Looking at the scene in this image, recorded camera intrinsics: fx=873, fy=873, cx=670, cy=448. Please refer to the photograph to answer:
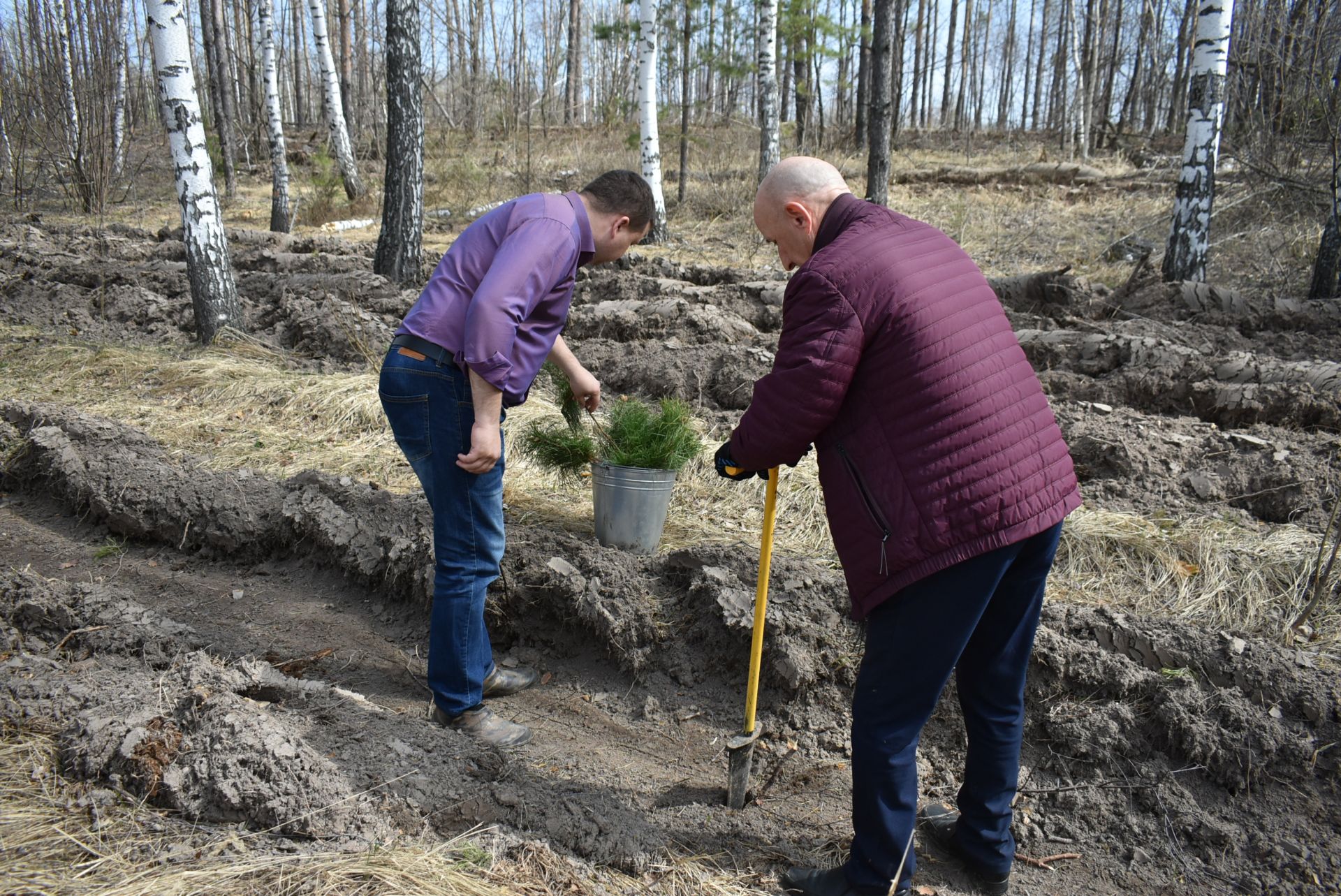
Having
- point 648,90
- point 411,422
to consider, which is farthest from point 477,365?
point 648,90

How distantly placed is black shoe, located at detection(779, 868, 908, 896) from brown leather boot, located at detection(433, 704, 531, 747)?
105 centimetres

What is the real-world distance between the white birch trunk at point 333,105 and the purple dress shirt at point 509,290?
1517 cm

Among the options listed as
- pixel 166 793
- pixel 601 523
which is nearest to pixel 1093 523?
pixel 601 523

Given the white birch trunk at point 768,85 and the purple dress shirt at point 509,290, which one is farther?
the white birch trunk at point 768,85

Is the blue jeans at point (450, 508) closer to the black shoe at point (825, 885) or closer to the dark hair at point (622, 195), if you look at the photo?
the dark hair at point (622, 195)

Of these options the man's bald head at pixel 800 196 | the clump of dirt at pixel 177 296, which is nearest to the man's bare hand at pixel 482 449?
the man's bald head at pixel 800 196

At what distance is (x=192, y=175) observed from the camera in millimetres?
7223

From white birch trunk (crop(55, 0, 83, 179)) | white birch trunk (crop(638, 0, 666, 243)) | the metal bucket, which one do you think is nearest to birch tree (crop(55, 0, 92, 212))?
white birch trunk (crop(55, 0, 83, 179))

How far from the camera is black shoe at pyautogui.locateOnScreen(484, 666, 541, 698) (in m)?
3.42

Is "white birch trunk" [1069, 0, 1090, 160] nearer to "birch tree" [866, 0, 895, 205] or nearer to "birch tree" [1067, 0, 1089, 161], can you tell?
"birch tree" [1067, 0, 1089, 161]

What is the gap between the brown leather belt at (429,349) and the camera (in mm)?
2705

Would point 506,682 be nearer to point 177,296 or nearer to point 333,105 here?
point 177,296

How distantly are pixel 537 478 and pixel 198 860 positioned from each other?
3.15m

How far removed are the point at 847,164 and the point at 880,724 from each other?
17.8 metres
